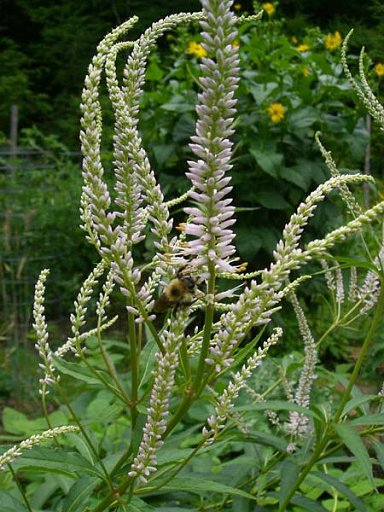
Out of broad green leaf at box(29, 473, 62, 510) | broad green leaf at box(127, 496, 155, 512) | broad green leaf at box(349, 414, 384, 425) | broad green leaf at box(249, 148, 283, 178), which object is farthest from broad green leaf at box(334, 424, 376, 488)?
broad green leaf at box(249, 148, 283, 178)

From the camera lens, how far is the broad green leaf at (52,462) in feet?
5.69

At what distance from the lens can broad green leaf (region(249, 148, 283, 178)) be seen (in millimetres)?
6918

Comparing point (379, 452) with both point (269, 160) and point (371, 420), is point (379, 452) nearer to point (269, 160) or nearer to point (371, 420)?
point (371, 420)

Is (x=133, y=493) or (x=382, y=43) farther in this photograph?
(x=382, y=43)

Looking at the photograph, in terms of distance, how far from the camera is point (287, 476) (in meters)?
2.22

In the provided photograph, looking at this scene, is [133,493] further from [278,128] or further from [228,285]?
[278,128]

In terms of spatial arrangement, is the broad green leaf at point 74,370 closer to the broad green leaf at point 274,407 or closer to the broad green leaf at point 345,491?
the broad green leaf at point 274,407

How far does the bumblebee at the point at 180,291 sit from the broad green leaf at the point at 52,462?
566 millimetres

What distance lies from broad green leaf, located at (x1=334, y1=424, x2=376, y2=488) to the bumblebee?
27.9 inches

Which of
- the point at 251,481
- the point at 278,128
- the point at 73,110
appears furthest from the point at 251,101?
the point at 73,110

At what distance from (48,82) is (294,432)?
19511 millimetres

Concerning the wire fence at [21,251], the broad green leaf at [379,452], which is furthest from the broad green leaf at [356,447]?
the wire fence at [21,251]

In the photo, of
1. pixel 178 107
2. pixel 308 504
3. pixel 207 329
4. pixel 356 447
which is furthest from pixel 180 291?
pixel 178 107

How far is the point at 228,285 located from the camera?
632 cm
